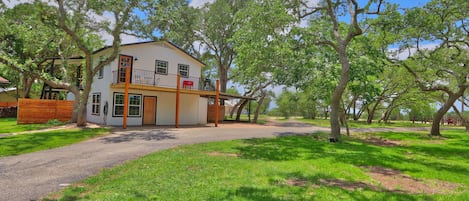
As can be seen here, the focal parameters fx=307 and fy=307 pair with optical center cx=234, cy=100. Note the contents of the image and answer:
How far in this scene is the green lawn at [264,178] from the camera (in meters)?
5.37

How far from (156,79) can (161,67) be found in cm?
108

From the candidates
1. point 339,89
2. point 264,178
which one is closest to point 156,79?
point 339,89

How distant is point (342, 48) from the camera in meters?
13.9

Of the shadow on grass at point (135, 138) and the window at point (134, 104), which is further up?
the window at point (134, 104)

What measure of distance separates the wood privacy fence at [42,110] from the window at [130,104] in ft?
15.5

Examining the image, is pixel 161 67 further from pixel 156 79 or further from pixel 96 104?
pixel 96 104

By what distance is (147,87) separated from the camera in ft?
63.1

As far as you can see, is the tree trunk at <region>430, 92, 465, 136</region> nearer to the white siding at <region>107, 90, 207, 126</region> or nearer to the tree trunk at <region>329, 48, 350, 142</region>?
the tree trunk at <region>329, 48, 350, 142</region>

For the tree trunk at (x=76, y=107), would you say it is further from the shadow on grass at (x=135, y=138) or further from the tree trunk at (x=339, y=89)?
the tree trunk at (x=339, y=89)

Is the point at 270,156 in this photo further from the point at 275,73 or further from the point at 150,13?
the point at 150,13

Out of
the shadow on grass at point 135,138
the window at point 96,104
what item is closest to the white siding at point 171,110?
the window at point 96,104

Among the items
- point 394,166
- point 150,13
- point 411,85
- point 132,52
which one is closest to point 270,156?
point 394,166

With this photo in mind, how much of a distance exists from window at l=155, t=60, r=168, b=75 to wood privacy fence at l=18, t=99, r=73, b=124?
270 inches

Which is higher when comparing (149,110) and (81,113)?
(149,110)
